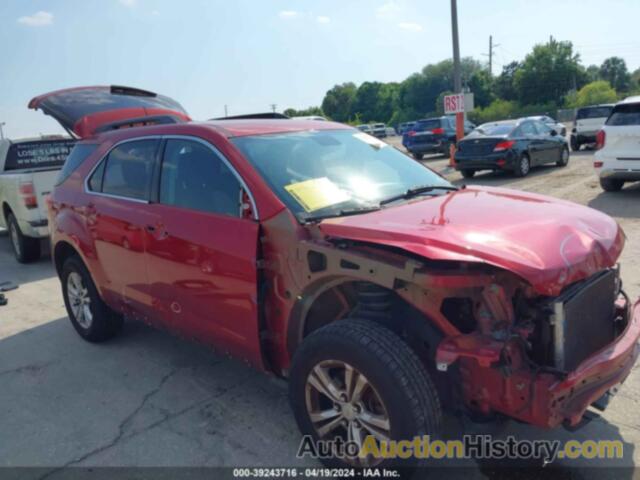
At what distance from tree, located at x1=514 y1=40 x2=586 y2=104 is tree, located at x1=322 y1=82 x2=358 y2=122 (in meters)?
44.6

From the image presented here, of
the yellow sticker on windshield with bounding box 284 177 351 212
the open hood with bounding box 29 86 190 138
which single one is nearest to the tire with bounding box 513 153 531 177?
the open hood with bounding box 29 86 190 138

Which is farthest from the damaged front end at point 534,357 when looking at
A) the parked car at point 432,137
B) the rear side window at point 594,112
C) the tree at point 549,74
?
the tree at point 549,74

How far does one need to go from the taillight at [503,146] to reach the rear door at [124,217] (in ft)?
36.4

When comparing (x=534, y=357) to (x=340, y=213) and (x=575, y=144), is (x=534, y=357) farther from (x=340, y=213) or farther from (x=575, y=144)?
(x=575, y=144)

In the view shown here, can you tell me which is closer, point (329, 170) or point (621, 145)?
point (329, 170)

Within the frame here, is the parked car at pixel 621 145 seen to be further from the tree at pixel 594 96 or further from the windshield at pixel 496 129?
the tree at pixel 594 96

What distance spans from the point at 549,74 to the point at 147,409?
72.4 meters

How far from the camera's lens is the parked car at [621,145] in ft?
31.9

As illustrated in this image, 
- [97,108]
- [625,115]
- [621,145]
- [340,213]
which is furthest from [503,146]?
[340,213]

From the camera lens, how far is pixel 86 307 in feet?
16.7

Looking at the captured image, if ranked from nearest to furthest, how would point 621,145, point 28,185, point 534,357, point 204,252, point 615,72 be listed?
point 534,357 → point 204,252 → point 28,185 → point 621,145 → point 615,72

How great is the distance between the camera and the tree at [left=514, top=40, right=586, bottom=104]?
6681cm

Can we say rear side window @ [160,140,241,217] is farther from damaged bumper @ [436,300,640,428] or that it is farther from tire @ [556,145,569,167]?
tire @ [556,145,569,167]

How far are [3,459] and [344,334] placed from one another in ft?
7.53
